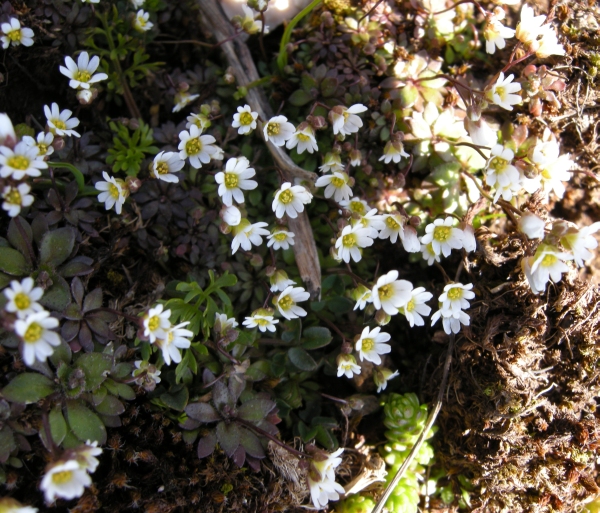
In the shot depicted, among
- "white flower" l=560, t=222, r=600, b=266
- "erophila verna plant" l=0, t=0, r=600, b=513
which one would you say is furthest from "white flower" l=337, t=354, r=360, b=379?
"white flower" l=560, t=222, r=600, b=266

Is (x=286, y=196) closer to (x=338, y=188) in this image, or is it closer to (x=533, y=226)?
(x=338, y=188)

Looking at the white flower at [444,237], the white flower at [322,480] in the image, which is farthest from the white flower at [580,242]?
the white flower at [322,480]

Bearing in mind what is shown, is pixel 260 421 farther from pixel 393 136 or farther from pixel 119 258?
pixel 393 136

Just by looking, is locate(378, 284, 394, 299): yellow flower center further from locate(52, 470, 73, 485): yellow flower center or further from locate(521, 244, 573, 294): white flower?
locate(52, 470, 73, 485): yellow flower center

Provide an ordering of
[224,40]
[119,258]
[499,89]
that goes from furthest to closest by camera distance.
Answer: [224,40]
[119,258]
[499,89]

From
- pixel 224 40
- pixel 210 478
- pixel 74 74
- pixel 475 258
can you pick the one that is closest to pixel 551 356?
pixel 475 258
